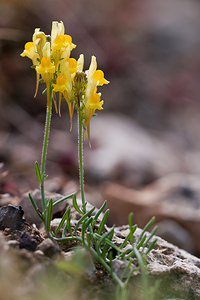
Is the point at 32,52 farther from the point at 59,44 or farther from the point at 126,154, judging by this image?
the point at 126,154

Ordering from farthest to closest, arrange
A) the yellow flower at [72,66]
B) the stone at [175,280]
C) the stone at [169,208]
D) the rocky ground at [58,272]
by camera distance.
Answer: the stone at [169,208], the yellow flower at [72,66], the stone at [175,280], the rocky ground at [58,272]

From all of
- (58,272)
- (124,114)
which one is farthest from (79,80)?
(124,114)

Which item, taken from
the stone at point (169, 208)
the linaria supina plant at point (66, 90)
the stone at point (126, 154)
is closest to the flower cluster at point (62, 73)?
the linaria supina plant at point (66, 90)

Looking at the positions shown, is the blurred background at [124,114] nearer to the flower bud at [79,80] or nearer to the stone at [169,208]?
the stone at [169,208]

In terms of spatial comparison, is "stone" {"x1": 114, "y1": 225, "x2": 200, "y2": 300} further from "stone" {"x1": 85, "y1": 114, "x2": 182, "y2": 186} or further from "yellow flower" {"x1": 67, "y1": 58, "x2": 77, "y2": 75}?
"stone" {"x1": 85, "y1": 114, "x2": 182, "y2": 186}

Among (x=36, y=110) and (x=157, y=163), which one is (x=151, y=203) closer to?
(x=157, y=163)

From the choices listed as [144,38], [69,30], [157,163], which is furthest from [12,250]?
[144,38]

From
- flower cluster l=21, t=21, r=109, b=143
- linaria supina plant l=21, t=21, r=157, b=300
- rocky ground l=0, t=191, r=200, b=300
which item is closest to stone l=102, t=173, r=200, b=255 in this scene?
rocky ground l=0, t=191, r=200, b=300
